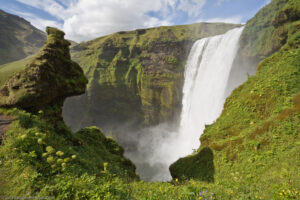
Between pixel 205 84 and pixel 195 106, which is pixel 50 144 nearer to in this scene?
pixel 205 84

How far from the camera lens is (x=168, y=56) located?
43.4m

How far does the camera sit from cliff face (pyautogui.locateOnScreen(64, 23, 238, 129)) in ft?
137

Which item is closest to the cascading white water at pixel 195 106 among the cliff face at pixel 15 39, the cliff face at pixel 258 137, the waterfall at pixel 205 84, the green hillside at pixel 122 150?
the waterfall at pixel 205 84

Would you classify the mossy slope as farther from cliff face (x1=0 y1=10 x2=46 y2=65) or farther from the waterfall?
cliff face (x1=0 y1=10 x2=46 y2=65)

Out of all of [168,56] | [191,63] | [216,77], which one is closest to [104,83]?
[168,56]

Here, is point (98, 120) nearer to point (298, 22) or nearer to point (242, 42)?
point (242, 42)

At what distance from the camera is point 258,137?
729 cm

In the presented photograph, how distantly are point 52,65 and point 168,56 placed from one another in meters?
38.3

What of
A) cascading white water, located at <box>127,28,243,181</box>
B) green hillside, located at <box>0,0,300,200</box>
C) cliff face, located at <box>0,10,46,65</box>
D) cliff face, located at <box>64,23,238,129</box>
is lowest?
green hillside, located at <box>0,0,300,200</box>

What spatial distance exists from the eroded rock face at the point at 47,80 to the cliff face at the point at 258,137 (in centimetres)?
773

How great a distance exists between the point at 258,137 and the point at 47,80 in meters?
11.2

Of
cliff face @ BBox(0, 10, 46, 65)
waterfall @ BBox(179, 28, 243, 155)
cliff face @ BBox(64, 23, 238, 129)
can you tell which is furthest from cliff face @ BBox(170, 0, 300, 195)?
cliff face @ BBox(0, 10, 46, 65)

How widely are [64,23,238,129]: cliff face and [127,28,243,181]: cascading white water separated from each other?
13.2 ft

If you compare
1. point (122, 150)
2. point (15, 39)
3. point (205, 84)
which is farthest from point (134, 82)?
point (15, 39)
